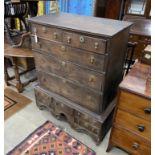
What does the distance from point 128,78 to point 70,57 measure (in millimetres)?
509

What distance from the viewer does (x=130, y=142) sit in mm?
1394

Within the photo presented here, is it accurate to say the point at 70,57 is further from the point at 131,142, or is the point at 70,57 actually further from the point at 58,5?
the point at 58,5

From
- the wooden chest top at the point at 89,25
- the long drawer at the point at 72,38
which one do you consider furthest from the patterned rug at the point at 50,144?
the wooden chest top at the point at 89,25

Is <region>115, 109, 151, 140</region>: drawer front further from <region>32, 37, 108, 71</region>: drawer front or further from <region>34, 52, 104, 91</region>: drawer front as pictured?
<region>32, 37, 108, 71</region>: drawer front

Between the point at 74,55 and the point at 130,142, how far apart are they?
0.87 m

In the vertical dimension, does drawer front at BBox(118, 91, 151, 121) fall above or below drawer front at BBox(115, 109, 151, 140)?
above

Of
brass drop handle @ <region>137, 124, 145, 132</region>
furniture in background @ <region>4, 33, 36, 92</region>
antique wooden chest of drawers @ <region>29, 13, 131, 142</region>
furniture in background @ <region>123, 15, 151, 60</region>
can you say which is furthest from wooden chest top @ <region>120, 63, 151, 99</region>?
furniture in background @ <region>123, 15, 151, 60</region>

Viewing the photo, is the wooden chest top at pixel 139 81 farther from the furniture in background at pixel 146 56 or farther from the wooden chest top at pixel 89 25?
the wooden chest top at pixel 89 25

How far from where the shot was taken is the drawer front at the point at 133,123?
1.23m

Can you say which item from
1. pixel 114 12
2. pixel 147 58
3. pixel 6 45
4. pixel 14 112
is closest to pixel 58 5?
pixel 114 12

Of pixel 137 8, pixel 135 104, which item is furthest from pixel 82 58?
pixel 137 8

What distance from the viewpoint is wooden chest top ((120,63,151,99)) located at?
1139 mm

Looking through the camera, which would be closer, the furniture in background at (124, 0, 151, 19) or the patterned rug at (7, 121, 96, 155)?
the patterned rug at (7, 121, 96, 155)

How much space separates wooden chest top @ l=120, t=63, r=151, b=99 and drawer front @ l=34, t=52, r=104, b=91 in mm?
209
